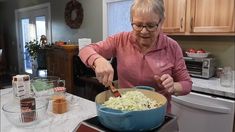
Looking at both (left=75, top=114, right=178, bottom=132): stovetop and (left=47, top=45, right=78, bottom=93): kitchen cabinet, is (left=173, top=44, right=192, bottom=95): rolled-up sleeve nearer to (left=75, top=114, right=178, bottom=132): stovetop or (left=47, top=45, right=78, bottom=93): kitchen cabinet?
(left=75, top=114, right=178, bottom=132): stovetop

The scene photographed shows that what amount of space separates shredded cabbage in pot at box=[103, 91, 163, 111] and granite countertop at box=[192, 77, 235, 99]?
1254 millimetres

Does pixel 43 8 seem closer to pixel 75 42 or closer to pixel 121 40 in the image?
pixel 75 42

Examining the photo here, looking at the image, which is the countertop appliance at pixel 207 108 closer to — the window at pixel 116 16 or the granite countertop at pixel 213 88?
the granite countertop at pixel 213 88

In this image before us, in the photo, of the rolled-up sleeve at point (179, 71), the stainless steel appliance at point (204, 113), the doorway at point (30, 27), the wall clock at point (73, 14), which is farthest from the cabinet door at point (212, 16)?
the doorway at point (30, 27)

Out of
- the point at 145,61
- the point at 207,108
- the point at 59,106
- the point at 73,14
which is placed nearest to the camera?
the point at 145,61

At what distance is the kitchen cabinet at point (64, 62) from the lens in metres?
3.31

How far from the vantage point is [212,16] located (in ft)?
6.84

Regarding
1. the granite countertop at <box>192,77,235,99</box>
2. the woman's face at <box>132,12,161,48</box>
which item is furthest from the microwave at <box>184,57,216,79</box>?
the woman's face at <box>132,12,161,48</box>

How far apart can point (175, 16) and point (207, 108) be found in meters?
1.01

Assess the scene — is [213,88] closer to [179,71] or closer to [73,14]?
[179,71]

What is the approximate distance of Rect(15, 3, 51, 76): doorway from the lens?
5.13 metres

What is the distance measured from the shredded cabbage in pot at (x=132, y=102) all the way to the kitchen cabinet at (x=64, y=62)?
2569 mm

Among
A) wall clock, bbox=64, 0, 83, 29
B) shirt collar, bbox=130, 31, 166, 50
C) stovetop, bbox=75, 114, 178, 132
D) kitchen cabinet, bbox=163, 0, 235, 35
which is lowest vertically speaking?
stovetop, bbox=75, 114, 178, 132

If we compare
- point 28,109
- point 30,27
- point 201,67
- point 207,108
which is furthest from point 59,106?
point 30,27
